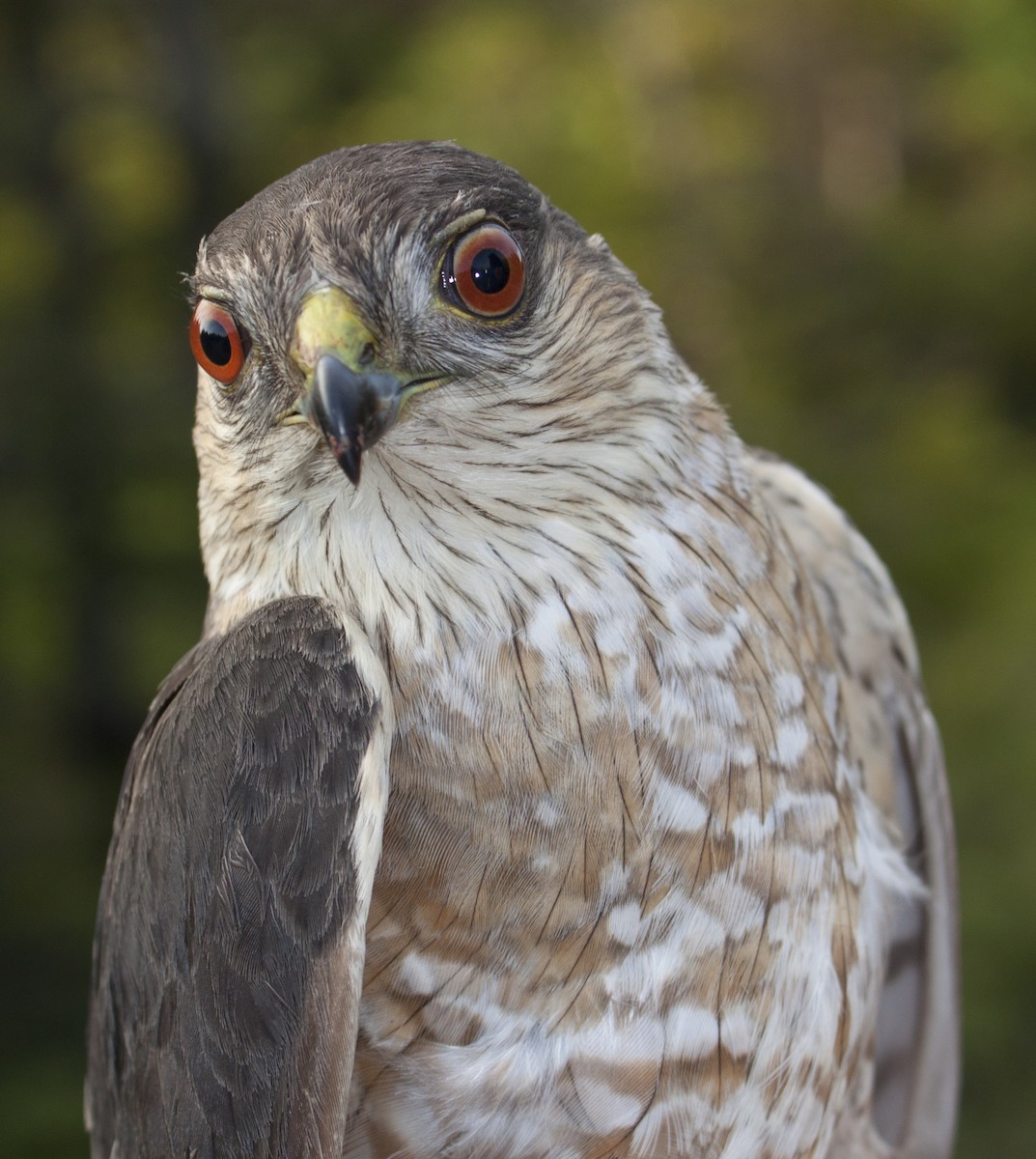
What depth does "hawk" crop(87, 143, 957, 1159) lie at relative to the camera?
1.72 meters

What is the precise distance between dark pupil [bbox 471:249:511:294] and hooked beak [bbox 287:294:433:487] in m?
0.19

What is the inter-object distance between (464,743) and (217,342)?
652mm

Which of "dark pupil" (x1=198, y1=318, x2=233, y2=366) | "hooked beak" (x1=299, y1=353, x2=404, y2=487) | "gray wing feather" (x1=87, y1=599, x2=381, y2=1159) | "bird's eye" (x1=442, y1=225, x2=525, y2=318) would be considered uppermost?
"bird's eye" (x1=442, y1=225, x2=525, y2=318)

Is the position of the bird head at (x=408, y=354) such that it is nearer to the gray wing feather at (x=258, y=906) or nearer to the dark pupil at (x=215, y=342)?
the dark pupil at (x=215, y=342)

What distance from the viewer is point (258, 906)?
1.75m

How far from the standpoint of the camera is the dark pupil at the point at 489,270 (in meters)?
1.76

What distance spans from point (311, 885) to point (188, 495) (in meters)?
4.10

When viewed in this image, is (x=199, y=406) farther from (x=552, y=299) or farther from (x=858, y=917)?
(x=858, y=917)

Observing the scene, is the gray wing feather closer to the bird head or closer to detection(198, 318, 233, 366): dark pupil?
the bird head

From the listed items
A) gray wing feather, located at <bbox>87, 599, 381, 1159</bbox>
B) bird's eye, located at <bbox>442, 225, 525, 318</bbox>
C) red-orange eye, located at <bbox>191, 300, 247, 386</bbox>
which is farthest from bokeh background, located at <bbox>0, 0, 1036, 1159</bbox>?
bird's eye, located at <bbox>442, 225, 525, 318</bbox>

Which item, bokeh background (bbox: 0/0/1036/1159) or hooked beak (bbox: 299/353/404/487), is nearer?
hooked beak (bbox: 299/353/404/487)

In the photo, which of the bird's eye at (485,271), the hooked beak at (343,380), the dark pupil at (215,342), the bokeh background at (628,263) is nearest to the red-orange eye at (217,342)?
the dark pupil at (215,342)

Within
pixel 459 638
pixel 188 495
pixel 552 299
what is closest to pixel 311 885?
pixel 459 638

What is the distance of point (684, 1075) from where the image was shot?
188 centimetres
